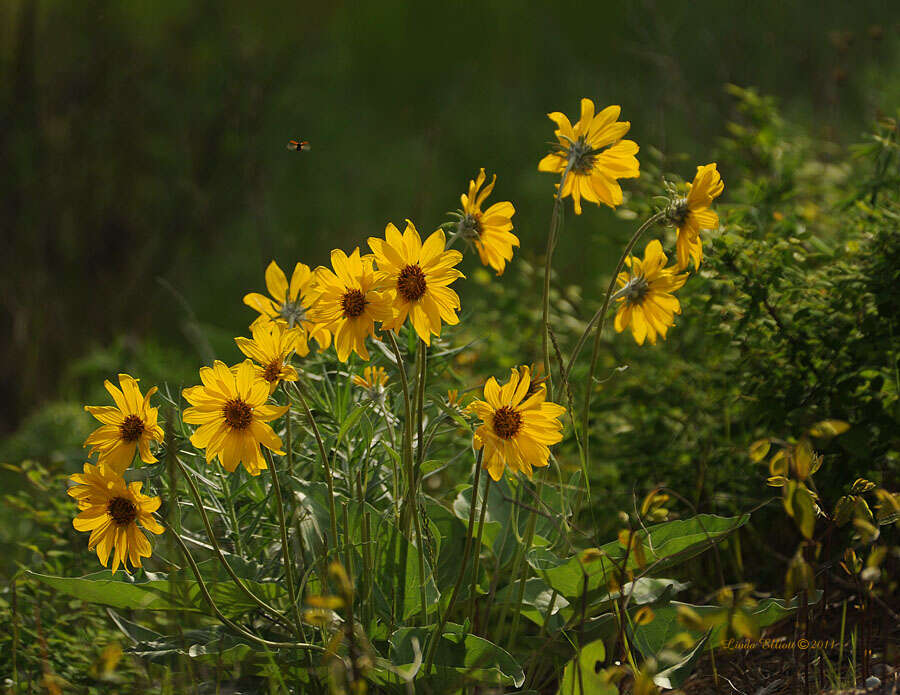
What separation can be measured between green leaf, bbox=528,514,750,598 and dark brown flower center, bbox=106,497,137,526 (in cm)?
60

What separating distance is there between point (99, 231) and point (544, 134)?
2856 mm

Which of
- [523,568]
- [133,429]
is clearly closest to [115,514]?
[133,429]

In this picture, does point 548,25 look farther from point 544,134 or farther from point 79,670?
point 79,670

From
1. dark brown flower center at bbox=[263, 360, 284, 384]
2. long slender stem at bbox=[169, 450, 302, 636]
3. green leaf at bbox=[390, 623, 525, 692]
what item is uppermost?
dark brown flower center at bbox=[263, 360, 284, 384]

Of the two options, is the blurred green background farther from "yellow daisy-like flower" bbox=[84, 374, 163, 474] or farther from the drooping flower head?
"yellow daisy-like flower" bbox=[84, 374, 163, 474]

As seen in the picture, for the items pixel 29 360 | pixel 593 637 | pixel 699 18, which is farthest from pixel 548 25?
pixel 593 637

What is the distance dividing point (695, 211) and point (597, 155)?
19 cm

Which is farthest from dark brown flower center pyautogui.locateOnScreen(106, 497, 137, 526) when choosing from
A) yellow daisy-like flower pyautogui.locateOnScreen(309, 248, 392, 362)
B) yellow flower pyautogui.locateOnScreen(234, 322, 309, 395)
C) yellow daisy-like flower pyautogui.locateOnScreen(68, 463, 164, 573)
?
yellow daisy-like flower pyautogui.locateOnScreen(309, 248, 392, 362)

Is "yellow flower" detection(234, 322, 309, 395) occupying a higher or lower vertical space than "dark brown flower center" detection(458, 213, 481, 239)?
lower

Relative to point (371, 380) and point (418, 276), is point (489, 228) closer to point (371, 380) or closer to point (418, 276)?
point (418, 276)

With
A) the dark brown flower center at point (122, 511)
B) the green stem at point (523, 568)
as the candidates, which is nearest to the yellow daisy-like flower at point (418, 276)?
the green stem at point (523, 568)

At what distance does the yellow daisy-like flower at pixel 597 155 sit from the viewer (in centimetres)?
131

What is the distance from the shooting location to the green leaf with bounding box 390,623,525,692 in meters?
1.24

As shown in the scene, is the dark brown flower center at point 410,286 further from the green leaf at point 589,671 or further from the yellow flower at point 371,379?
the green leaf at point 589,671
